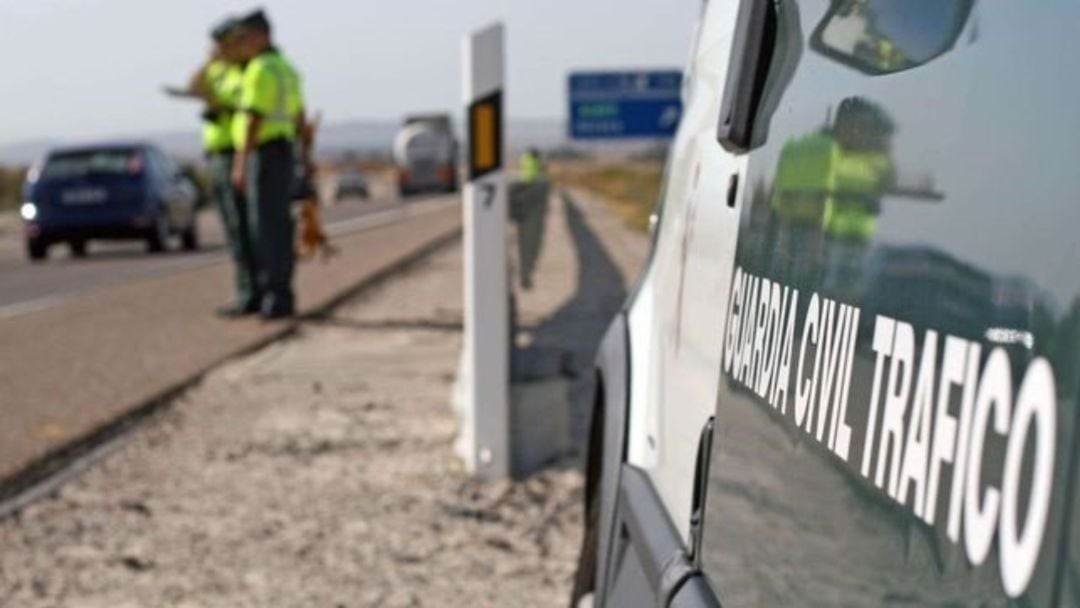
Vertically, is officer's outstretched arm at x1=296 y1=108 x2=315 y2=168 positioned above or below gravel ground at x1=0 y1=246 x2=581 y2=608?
above

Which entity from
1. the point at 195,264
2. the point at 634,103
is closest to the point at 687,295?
the point at 634,103

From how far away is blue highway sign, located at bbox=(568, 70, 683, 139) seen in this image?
20688 millimetres

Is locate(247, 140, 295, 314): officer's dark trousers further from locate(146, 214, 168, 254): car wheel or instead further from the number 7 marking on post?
locate(146, 214, 168, 254): car wheel

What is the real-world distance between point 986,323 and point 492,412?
5.59m

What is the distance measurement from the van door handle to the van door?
89 millimetres

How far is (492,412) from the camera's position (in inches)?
285

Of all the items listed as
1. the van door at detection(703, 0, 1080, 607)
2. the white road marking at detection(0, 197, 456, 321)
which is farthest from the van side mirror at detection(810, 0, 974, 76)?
the white road marking at detection(0, 197, 456, 321)

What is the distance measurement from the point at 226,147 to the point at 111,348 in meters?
1.73

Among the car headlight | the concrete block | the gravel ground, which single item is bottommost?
the car headlight

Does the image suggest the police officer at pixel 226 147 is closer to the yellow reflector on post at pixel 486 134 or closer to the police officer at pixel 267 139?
the police officer at pixel 267 139

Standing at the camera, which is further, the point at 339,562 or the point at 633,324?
the point at 339,562

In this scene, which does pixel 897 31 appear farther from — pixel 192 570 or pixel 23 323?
pixel 23 323

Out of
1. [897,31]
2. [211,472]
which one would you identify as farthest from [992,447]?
[211,472]

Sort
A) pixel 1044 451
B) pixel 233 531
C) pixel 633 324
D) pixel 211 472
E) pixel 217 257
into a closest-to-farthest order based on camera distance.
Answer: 1. pixel 1044 451
2. pixel 633 324
3. pixel 233 531
4. pixel 211 472
5. pixel 217 257
